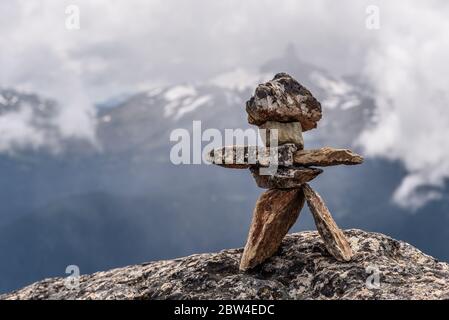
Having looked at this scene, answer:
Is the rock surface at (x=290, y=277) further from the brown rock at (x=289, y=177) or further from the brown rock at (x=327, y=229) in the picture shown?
the brown rock at (x=289, y=177)

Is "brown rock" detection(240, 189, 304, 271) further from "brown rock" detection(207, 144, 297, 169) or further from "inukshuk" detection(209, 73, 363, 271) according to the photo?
"brown rock" detection(207, 144, 297, 169)

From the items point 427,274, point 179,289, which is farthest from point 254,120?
point 427,274

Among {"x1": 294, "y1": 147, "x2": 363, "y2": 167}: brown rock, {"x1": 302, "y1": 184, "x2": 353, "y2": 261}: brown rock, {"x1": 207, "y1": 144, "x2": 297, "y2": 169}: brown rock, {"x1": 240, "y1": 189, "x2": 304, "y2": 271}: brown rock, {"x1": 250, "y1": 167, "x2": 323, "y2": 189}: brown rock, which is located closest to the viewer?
{"x1": 302, "y1": 184, "x2": 353, "y2": 261}: brown rock

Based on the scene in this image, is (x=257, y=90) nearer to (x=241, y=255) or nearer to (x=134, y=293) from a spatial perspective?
(x=241, y=255)

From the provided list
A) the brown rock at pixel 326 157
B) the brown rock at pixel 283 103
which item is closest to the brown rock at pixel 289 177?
the brown rock at pixel 326 157

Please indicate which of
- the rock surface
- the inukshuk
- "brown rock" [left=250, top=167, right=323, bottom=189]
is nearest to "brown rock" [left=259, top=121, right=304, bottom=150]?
the inukshuk

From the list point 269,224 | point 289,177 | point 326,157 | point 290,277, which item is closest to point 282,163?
point 289,177
